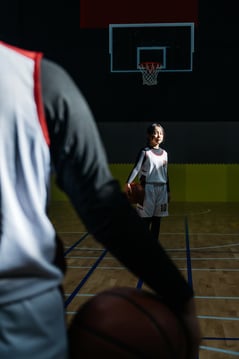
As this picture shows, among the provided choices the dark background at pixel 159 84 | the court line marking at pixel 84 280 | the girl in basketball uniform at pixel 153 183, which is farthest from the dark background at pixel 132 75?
the court line marking at pixel 84 280

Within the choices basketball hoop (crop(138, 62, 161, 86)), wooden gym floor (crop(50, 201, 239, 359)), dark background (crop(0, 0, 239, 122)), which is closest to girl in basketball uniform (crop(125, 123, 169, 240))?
wooden gym floor (crop(50, 201, 239, 359))

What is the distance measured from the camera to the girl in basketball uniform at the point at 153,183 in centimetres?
641

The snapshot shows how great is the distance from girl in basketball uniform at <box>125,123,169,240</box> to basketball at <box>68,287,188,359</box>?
17.5 feet

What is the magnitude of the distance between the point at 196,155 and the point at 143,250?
12785 millimetres

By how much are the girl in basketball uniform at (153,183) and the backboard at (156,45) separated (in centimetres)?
717

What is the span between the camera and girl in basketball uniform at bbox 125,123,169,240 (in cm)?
641

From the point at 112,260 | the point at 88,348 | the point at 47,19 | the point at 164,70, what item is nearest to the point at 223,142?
the point at 164,70

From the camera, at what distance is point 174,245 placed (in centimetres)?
701

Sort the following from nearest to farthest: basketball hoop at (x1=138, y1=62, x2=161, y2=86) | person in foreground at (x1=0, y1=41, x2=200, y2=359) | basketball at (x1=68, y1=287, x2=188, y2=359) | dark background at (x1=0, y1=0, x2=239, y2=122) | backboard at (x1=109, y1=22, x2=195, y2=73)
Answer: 1. person in foreground at (x1=0, y1=41, x2=200, y2=359)
2. basketball at (x1=68, y1=287, x2=188, y2=359)
3. basketball hoop at (x1=138, y1=62, x2=161, y2=86)
4. backboard at (x1=109, y1=22, x2=195, y2=73)
5. dark background at (x1=0, y1=0, x2=239, y2=122)

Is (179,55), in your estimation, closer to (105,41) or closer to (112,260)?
(105,41)

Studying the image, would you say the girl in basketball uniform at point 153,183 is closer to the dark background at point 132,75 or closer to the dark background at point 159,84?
the dark background at point 159,84

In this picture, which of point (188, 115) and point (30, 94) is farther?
point (188, 115)

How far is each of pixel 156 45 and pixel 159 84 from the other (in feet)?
3.16

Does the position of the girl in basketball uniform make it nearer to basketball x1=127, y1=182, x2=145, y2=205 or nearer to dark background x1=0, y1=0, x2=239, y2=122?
basketball x1=127, y1=182, x2=145, y2=205
